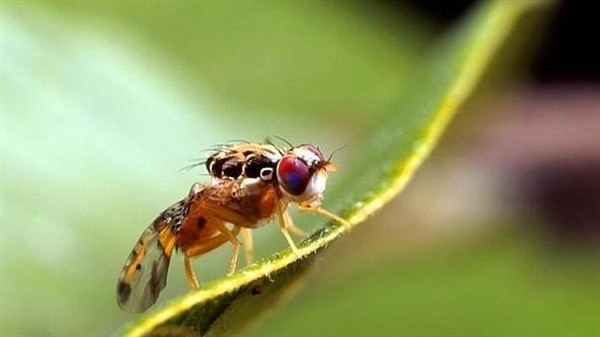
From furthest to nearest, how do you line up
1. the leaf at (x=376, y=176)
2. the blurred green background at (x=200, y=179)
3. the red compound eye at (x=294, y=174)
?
the blurred green background at (x=200, y=179)
the red compound eye at (x=294, y=174)
the leaf at (x=376, y=176)

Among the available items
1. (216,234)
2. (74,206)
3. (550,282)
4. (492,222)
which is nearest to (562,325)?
(550,282)

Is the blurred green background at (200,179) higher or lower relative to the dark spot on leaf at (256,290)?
higher

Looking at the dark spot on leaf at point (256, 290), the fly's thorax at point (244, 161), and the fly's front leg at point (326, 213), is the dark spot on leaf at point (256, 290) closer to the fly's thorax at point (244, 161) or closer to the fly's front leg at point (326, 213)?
the fly's front leg at point (326, 213)

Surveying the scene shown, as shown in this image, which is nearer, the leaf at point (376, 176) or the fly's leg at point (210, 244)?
the leaf at point (376, 176)

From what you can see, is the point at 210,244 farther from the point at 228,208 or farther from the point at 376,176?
the point at 376,176

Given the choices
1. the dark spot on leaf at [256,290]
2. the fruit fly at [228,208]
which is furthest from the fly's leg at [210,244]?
the dark spot on leaf at [256,290]

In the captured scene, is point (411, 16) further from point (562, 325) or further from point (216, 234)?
point (216, 234)

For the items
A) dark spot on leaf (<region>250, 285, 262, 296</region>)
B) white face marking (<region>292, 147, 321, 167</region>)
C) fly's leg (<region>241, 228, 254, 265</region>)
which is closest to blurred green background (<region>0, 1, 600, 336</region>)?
fly's leg (<region>241, 228, 254, 265</region>)

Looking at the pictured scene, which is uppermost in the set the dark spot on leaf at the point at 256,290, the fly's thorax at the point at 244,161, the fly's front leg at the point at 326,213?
the fly's thorax at the point at 244,161

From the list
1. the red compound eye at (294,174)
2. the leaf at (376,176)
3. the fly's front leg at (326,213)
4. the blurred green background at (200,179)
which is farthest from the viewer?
the blurred green background at (200,179)
